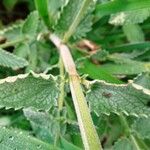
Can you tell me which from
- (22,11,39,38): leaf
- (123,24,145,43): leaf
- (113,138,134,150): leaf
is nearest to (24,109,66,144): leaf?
(113,138,134,150): leaf

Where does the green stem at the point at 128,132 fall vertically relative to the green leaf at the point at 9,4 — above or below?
below

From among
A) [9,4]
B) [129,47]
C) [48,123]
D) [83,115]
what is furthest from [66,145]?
[9,4]

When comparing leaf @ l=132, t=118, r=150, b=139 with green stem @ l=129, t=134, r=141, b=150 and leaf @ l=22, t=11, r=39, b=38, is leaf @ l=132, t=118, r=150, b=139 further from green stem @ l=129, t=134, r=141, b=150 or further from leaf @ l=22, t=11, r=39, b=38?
leaf @ l=22, t=11, r=39, b=38

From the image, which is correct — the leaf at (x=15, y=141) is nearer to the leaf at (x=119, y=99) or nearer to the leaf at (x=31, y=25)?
the leaf at (x=119, y=99)

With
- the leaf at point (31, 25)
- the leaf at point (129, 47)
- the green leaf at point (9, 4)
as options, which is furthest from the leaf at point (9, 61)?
the green leaf at point (9, 4)

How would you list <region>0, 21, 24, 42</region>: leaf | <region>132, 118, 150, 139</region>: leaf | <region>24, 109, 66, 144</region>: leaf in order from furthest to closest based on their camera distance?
<region>0, 21, 24, 42</region>: leaf → <region>132, 118, 150, 139</region>: leaf → <region>24, 109, 66, 144</region>: leaf
